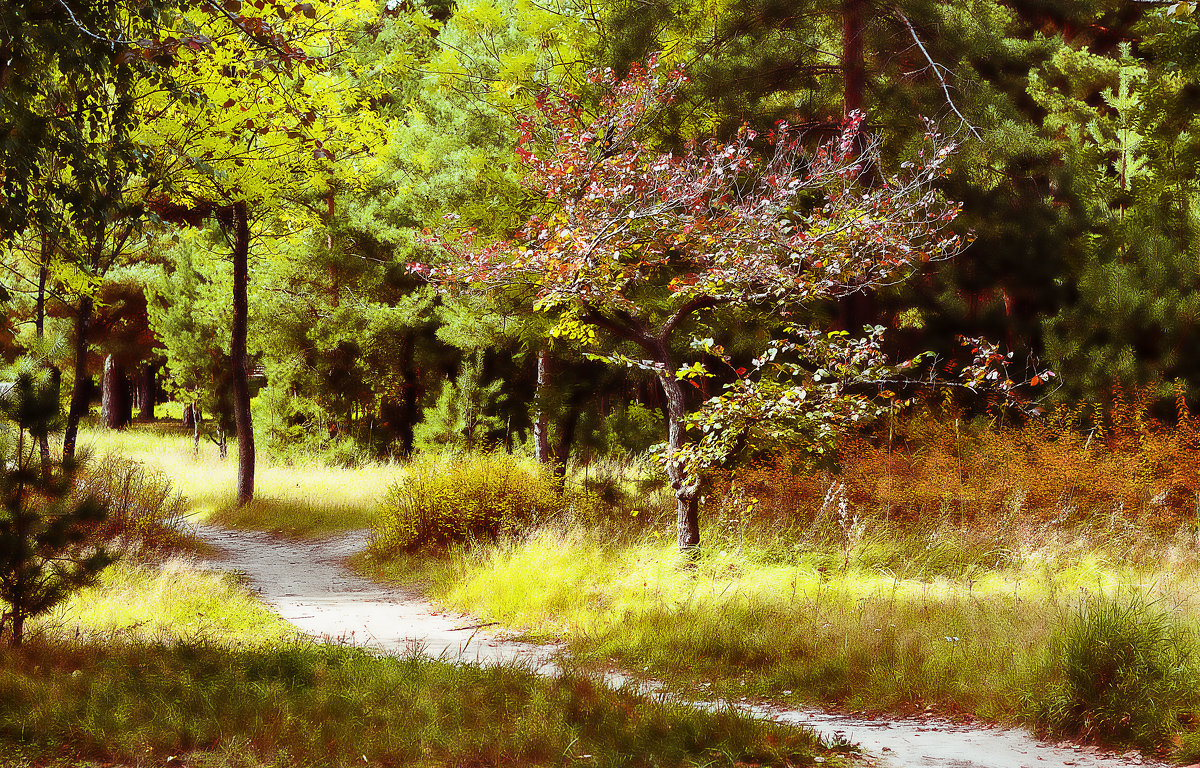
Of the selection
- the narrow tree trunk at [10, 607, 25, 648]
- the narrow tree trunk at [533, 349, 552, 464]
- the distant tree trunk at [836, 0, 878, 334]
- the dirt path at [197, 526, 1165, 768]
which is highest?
the distant tree trunk at [836, 0, 878, 334]

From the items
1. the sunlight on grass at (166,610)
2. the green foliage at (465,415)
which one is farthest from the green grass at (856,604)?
the green foliage at (465,415)

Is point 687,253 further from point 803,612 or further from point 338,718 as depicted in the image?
point 338,718

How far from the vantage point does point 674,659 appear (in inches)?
264

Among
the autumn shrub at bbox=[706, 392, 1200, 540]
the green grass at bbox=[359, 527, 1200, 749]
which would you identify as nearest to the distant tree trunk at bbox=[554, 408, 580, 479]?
the green grass at bbox=[359, 527, 1200, 749]

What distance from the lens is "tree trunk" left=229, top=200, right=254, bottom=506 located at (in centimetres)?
1423

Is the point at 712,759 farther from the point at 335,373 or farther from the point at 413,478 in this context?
the point at 335,373

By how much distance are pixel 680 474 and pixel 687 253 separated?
2171 millimetres

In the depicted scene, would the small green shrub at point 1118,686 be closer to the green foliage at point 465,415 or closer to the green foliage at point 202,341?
the green foliage at point 465,415

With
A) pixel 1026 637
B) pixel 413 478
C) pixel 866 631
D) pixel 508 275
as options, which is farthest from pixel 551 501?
pixel 1026 637

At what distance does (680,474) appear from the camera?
880 cm

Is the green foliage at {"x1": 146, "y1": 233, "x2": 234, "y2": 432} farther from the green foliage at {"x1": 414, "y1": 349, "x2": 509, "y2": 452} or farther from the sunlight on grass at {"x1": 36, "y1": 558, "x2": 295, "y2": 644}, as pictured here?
the sunlight on grass at {"x1": 36, "y1": 558, "x2": 295, "y2": 644}

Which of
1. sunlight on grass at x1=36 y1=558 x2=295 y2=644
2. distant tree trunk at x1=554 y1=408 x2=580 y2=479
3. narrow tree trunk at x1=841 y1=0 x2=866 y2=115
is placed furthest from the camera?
distant tree trunk at x1=554 y1=408 x2=580 y2=479

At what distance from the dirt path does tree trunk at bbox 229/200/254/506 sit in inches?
43.8

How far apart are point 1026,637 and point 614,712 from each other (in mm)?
3032
